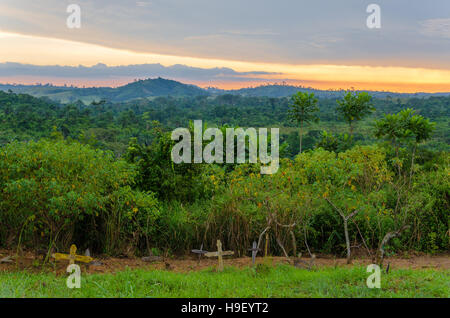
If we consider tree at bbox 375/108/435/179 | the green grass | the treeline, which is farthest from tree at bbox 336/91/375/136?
the green grass

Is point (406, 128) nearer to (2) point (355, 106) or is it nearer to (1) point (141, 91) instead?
(2) point (355, 106)

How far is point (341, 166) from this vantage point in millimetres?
7320

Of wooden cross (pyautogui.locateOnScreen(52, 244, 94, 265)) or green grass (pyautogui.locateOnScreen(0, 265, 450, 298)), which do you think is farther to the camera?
wooden cross (pyautogui.locateOnScreen(52, 244, 94, 265))

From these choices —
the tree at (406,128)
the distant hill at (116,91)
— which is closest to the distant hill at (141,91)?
the distant hill at (116,91)

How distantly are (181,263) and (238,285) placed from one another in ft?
7.81

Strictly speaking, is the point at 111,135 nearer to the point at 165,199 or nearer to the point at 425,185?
the point at 165,199

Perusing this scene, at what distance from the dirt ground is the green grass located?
0.59 m

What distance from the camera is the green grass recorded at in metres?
4.39

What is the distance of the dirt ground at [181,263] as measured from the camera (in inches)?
238

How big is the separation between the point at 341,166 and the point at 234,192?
2084 millimetres

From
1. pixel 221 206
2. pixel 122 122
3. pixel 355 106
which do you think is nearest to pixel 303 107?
pixel 355 106

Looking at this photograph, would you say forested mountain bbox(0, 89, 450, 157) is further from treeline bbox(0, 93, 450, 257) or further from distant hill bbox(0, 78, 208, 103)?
distant hill bbox(0, 78, 208, 103)

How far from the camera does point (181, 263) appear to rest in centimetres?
694

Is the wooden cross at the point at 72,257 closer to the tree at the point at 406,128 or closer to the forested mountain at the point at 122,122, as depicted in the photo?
the tree at the point at 406,128
